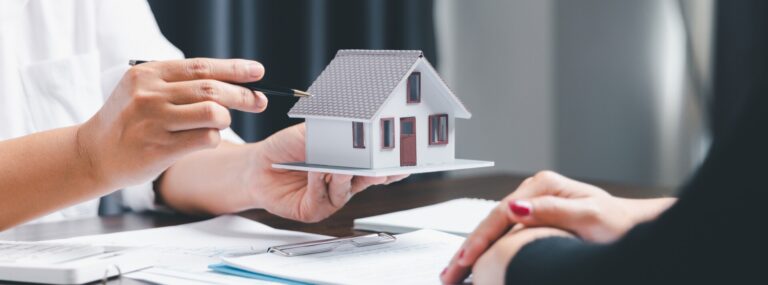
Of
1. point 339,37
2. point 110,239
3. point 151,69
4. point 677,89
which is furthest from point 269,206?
point 677,89

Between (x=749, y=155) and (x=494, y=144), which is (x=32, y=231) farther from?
(x=494, y=144)

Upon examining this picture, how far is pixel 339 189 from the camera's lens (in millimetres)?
1127

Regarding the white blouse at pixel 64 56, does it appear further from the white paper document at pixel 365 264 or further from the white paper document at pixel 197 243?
the white paper document at pixel 365 264

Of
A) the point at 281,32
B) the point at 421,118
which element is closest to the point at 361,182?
the point at 421,118

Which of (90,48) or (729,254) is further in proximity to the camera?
(90,48)

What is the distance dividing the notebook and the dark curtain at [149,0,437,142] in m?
1.21

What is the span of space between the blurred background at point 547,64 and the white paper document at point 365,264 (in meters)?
1.59

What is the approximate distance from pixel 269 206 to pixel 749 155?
81cm

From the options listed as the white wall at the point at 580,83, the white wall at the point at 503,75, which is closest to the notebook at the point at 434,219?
the white wall at the point at 580,83

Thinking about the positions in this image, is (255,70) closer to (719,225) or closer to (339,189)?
(339,189)

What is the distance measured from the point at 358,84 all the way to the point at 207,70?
0.17 meters

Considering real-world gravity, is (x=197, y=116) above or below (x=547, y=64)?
above

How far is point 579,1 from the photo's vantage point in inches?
131

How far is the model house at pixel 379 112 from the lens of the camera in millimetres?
980
